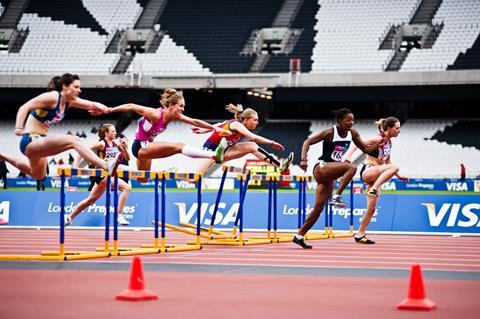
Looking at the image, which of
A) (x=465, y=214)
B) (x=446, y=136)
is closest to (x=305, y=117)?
(x=446, y=136)

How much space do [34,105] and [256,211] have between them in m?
9.97

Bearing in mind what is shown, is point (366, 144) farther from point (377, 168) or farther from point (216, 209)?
point (216, 209)

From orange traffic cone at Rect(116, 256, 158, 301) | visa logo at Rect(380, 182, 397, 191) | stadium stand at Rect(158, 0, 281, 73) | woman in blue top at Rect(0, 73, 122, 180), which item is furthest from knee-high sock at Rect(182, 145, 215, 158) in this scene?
stadium stand at Rect(158, 0, 281, 73)

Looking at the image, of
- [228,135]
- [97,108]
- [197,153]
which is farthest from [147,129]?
[97,108]

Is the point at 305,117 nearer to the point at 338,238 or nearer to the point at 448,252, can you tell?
the point at 338,238

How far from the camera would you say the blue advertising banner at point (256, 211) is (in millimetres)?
17578

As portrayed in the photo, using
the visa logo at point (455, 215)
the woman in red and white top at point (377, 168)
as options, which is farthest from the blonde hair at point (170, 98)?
the visa logo at point (455, 215)

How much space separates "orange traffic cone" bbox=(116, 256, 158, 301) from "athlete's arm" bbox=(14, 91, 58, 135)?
374 centimetres

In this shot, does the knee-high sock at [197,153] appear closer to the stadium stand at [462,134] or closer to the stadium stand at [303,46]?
the stadium stand at [303,46]

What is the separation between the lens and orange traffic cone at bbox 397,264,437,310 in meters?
5.96

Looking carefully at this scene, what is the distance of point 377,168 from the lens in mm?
14914

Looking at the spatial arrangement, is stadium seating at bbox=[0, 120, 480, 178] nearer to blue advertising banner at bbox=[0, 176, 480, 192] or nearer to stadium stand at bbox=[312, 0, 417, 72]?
blue advertising banner at bbox=[0, 176, 480, 192]

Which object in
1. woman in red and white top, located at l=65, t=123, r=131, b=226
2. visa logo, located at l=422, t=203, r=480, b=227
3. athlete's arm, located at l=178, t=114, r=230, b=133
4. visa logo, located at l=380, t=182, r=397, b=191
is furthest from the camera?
visa logo, located at l=380, t=182, r=397, b=191

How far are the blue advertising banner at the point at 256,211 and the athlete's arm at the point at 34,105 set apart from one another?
9.54 m
